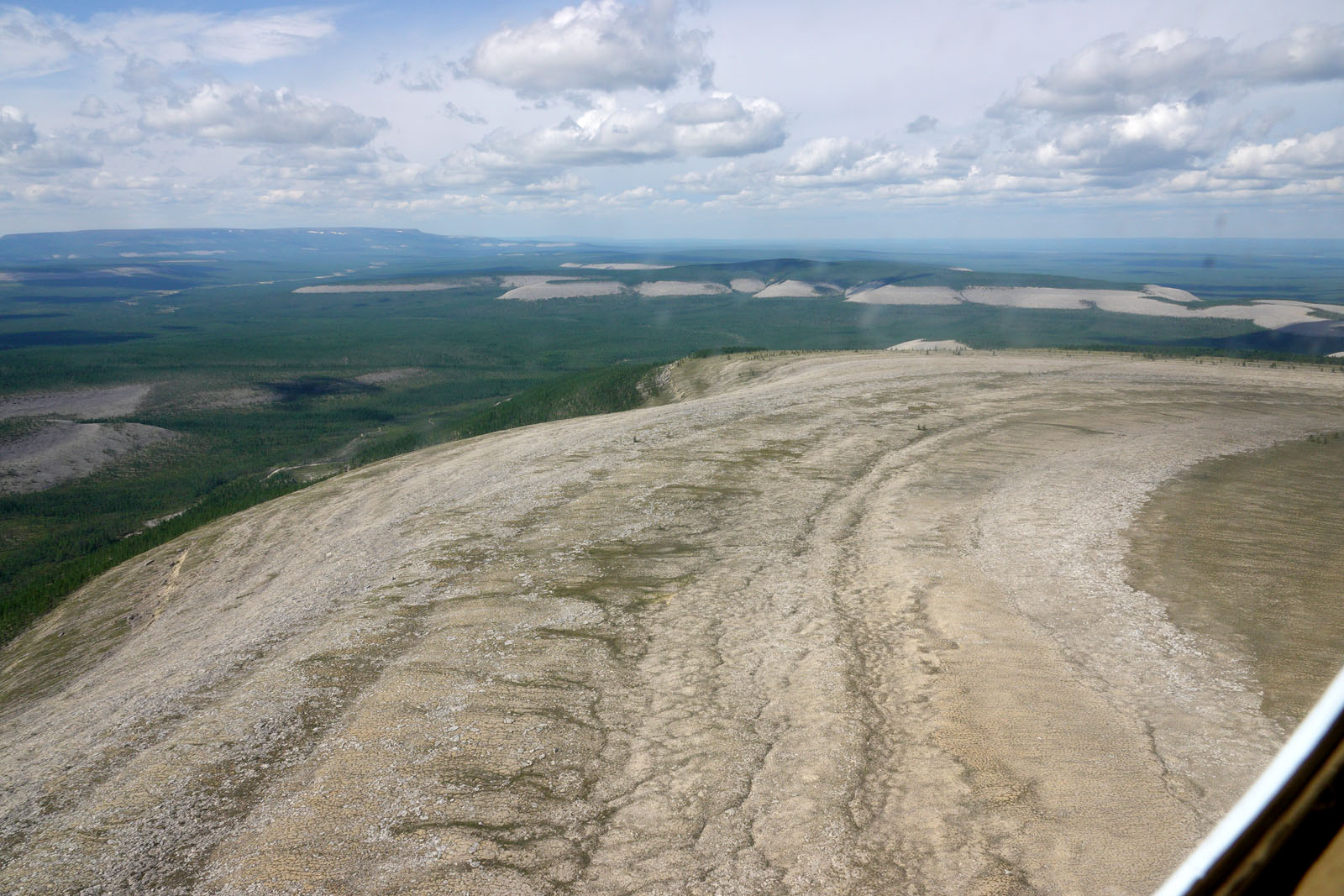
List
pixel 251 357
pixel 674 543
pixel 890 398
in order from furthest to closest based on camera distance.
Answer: pixel 251 357, pixel 890 398, pixel 674 543

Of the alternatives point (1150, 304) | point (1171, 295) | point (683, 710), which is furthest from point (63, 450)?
point (1171, 295)

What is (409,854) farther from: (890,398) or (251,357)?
(251,357)

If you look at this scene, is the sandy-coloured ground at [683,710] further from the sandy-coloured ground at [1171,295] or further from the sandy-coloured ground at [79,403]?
the sandy-coloured ground at [1171,295]

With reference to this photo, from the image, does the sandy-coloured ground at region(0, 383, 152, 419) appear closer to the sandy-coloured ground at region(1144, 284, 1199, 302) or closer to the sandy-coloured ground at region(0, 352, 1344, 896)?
the sandy-coloured ground at region(0, 352, 1344, 896)

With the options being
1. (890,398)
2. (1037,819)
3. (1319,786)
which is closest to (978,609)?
(1037,819)

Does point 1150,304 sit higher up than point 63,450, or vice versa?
point 1150,304

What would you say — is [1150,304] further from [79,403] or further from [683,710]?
[79,403]

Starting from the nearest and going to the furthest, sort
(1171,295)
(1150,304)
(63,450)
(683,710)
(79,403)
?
(683,710), (63,450), (79,403), (1150,304), (1171,295)
